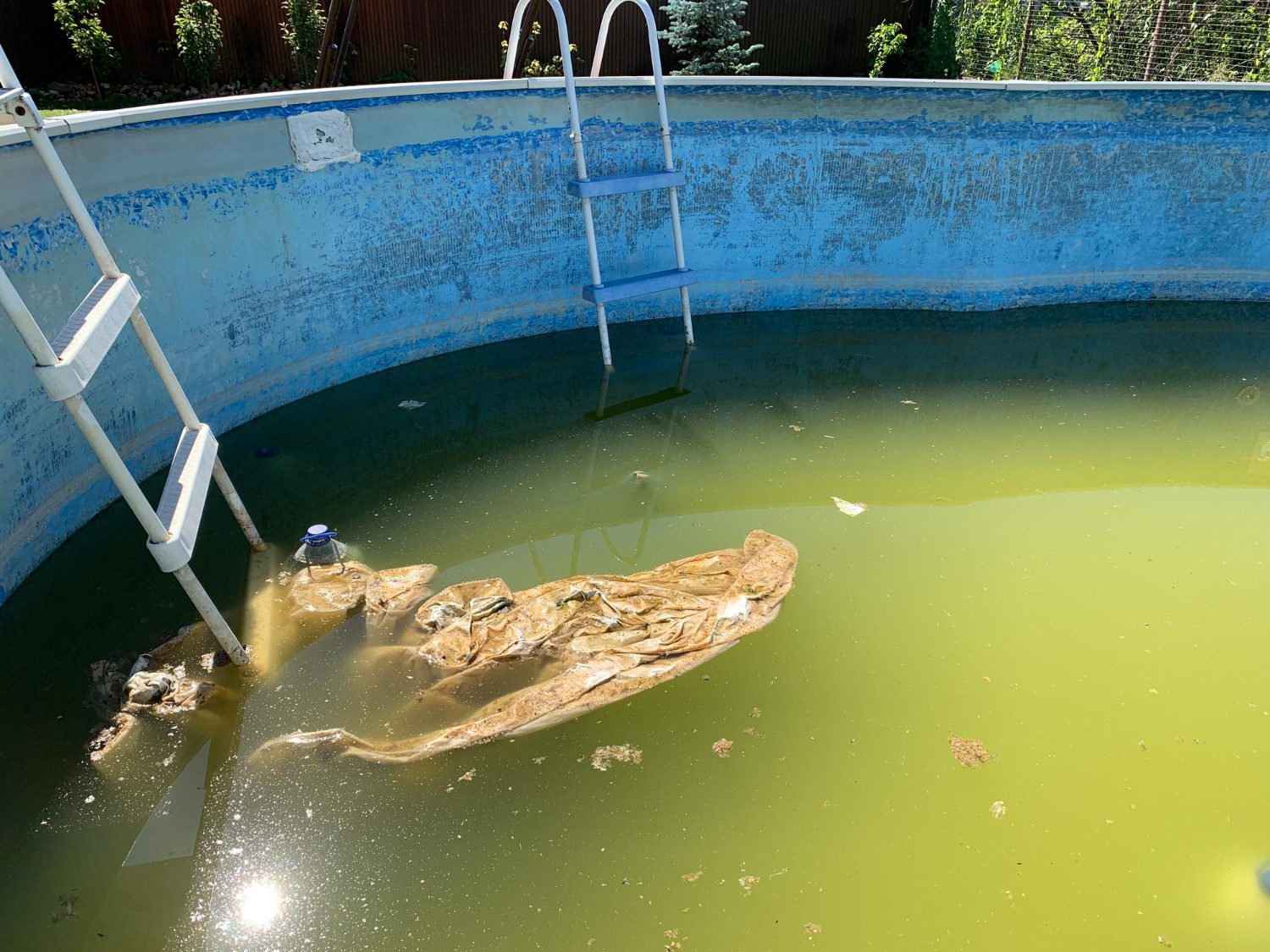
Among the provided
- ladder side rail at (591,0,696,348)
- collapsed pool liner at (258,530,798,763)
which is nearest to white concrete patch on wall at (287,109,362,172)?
ladder side rail at (591,0,696,348)

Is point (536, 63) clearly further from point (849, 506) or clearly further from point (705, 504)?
point (849, 506)

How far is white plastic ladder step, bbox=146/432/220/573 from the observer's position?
242cm

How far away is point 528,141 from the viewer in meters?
4.75

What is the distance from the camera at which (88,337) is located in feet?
7.41

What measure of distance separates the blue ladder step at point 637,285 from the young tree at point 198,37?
4914 millimetres

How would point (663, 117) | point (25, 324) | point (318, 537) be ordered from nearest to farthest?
point (25, 324) < point (318, 537) < point (663, 117)

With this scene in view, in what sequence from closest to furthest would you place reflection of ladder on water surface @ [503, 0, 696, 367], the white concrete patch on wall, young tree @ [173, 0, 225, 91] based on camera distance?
the white concrete patch on wall
reflection of ladder on water surface @ [503, 0, 696, 367]
young tree @ [173, 0, 225, 91]

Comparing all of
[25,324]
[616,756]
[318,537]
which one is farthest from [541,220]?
[616,756]

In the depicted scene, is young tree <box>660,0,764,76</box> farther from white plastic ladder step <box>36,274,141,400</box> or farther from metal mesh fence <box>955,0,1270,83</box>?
white plastic ladder step <box>36,274,141,400</box>

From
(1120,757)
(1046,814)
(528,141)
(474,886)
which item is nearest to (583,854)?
(474,886)

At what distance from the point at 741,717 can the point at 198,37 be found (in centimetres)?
760

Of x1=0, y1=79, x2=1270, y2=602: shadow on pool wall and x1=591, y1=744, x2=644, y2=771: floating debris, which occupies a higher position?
x1=0, y1=79, x2=1270, y2=602: shadow on pool wall

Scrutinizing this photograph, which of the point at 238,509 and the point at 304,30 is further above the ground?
the point at 304,30

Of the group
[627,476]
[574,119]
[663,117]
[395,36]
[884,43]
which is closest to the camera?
[627,476]
